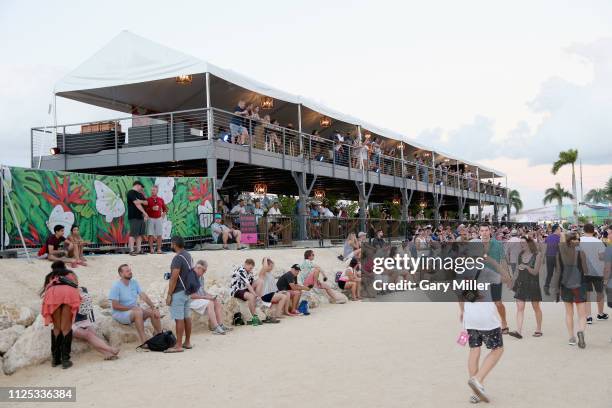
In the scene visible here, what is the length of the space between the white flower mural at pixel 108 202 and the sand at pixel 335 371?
2.58 metres

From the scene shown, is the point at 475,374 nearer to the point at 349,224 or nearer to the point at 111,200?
the point at 111,200

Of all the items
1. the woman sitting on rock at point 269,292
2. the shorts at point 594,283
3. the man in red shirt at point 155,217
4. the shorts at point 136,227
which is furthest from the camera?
the man in red shirt at point 155,217

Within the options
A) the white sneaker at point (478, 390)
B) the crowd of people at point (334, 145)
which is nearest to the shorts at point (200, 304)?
the white sneaker at point (478, 390)

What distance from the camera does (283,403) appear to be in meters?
5.58

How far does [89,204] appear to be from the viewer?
1252cm

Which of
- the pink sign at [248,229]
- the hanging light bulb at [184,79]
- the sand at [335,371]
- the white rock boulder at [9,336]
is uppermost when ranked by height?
the hanging light bulb at [184,79]

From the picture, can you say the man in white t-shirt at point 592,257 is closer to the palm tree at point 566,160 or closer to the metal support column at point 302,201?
the metal support column at point 302,201

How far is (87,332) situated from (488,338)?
17.4ft

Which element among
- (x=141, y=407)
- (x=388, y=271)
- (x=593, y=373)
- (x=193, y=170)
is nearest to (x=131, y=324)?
(x=141, y=407)

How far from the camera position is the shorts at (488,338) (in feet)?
18.4

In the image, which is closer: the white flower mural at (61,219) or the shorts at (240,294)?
the shorts at (240,294)

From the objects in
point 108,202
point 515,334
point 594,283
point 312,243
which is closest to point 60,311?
point 108,202

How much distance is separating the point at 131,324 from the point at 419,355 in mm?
4347

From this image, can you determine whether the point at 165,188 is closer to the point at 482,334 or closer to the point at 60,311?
the point at 60,311
